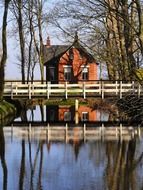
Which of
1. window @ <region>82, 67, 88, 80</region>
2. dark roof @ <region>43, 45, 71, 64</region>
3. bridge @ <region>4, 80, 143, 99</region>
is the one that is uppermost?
dark roof @ <region>43, 45, 71, 64</region>

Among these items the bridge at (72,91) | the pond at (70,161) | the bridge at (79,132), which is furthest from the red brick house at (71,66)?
the pond at (70,161)

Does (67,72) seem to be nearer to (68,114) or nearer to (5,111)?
(68,114)

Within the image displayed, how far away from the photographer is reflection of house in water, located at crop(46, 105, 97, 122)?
3391 centimetres

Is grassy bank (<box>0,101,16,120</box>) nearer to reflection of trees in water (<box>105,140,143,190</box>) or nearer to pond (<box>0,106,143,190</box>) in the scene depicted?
pond (<box>0,106,143,190</box>)

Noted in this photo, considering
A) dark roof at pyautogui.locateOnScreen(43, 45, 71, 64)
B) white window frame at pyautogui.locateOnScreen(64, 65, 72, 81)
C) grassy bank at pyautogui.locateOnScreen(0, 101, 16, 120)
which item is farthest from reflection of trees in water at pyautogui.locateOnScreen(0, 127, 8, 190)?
dark roof at pyautogui.locateOnScreen(43, 45, 71, 64)

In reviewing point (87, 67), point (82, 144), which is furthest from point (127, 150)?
point (87, 67)

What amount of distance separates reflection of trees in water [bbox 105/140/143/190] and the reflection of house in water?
14.4 m

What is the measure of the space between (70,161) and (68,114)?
2260cm

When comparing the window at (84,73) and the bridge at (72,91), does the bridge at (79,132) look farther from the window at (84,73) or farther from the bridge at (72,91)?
the window at (84,73)

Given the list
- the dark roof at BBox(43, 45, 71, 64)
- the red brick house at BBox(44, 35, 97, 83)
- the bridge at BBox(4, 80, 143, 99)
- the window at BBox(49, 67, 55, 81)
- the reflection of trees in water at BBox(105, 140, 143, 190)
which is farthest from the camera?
the dark roof at BBox(43, 45, 71, 64)

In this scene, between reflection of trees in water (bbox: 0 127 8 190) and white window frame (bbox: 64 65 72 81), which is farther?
white window frame (bbox: 64 65 72 81)

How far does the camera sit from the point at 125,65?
3519 cm

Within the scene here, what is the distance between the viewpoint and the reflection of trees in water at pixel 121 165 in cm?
1169

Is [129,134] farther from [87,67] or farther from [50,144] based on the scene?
[87,67]
